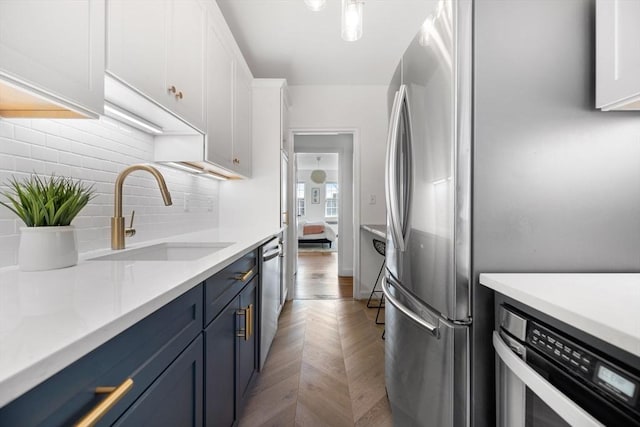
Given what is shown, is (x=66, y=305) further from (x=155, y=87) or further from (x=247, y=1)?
(x=247, y=1)

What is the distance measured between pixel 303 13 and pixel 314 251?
5.12 meters

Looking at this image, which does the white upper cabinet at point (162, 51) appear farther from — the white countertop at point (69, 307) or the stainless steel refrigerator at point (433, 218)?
the stainless steel refrigerator at point (433, 218)

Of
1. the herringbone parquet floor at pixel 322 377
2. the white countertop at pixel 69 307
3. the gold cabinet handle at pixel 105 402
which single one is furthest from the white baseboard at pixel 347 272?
the gold cabinet handle at pixel 105 402

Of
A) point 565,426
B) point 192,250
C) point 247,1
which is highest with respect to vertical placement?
point 247,1

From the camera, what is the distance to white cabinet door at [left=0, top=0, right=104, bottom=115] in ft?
2.11

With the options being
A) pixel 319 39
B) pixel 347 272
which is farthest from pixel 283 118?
pixel 347 272

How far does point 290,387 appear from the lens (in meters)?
1.78

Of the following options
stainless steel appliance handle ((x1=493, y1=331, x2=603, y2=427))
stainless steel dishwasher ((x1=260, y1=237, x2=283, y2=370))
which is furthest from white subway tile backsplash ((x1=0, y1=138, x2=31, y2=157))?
stainless steel appliance handle ((x1=493, y1=331, x2=603, y2=427))

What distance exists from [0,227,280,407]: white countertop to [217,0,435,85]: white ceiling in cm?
213

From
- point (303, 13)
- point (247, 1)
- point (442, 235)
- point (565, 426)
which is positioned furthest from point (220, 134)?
point (565, 426)

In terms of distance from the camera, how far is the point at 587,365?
52 centimetres

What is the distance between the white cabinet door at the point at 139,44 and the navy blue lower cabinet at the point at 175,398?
927 millimetres

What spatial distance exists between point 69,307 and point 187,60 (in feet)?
4.36

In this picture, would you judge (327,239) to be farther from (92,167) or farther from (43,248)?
(43,248)
